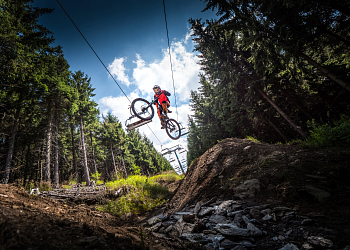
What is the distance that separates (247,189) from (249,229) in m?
1.59

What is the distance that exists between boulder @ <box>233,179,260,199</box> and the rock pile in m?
0.35

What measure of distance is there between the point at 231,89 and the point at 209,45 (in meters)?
3.40

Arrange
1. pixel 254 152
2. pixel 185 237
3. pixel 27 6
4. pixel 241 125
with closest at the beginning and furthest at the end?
pixel 185 237 → pixel 254 152 → pixel 27 6 → pixel 241 125

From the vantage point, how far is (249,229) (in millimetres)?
2395

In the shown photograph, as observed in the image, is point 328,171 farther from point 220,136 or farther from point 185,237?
point 220,136

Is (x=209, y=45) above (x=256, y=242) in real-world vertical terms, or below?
above

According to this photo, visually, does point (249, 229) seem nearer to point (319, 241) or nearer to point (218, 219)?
point (218, 219)

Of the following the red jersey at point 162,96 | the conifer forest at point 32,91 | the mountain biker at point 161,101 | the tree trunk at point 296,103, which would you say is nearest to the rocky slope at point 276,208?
the conifer forest at point 32,91

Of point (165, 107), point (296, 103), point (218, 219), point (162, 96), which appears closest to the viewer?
point (218, 219)

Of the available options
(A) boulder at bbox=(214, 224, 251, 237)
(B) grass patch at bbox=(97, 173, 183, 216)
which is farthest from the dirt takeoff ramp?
(B) grass patch at bbox=(97, 173, 183, 216)

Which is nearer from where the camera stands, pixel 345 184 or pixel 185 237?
pixel 185 237

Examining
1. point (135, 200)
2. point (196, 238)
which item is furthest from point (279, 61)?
point (135, 200)

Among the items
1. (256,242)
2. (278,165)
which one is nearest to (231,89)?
(278,165)

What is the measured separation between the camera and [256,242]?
221 centimetres
